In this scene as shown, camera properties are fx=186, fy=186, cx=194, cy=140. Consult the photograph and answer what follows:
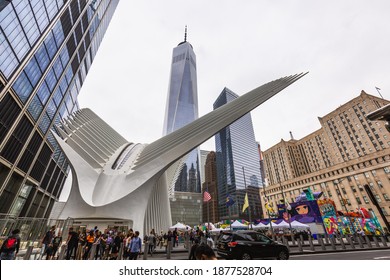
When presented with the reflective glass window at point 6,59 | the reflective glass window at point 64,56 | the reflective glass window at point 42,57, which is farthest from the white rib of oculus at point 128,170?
the reflective glass window at point 64,56

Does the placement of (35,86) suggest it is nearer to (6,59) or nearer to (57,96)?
(6,59)

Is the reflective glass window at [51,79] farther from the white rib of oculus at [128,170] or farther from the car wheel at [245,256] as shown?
the car wheel at [245,256]

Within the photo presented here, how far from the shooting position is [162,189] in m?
25.5

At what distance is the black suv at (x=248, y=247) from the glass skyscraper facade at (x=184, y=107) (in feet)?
380

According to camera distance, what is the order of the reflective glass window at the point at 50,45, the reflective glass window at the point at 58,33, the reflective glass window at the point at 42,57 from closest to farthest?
the reflective glass window at the point at 42,57 < the reflective glass window at the point at 50,45 < the reflective glass window at the point at 58,33

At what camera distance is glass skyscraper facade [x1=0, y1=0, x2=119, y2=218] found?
23578 millimetres

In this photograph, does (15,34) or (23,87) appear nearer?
(15,34)

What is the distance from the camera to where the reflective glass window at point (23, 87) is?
25548 millimetres

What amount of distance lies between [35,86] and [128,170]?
21.8m

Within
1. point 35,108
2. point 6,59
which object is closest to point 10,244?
point 6,59

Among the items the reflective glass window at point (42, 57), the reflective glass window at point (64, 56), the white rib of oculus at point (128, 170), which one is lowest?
the white rib of oculus at point (128, 170)

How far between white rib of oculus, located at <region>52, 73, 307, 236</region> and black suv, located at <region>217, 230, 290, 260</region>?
11.8 meters

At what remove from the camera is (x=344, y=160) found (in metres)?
70.4

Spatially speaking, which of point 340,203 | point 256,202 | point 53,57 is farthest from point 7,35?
point 256,202
